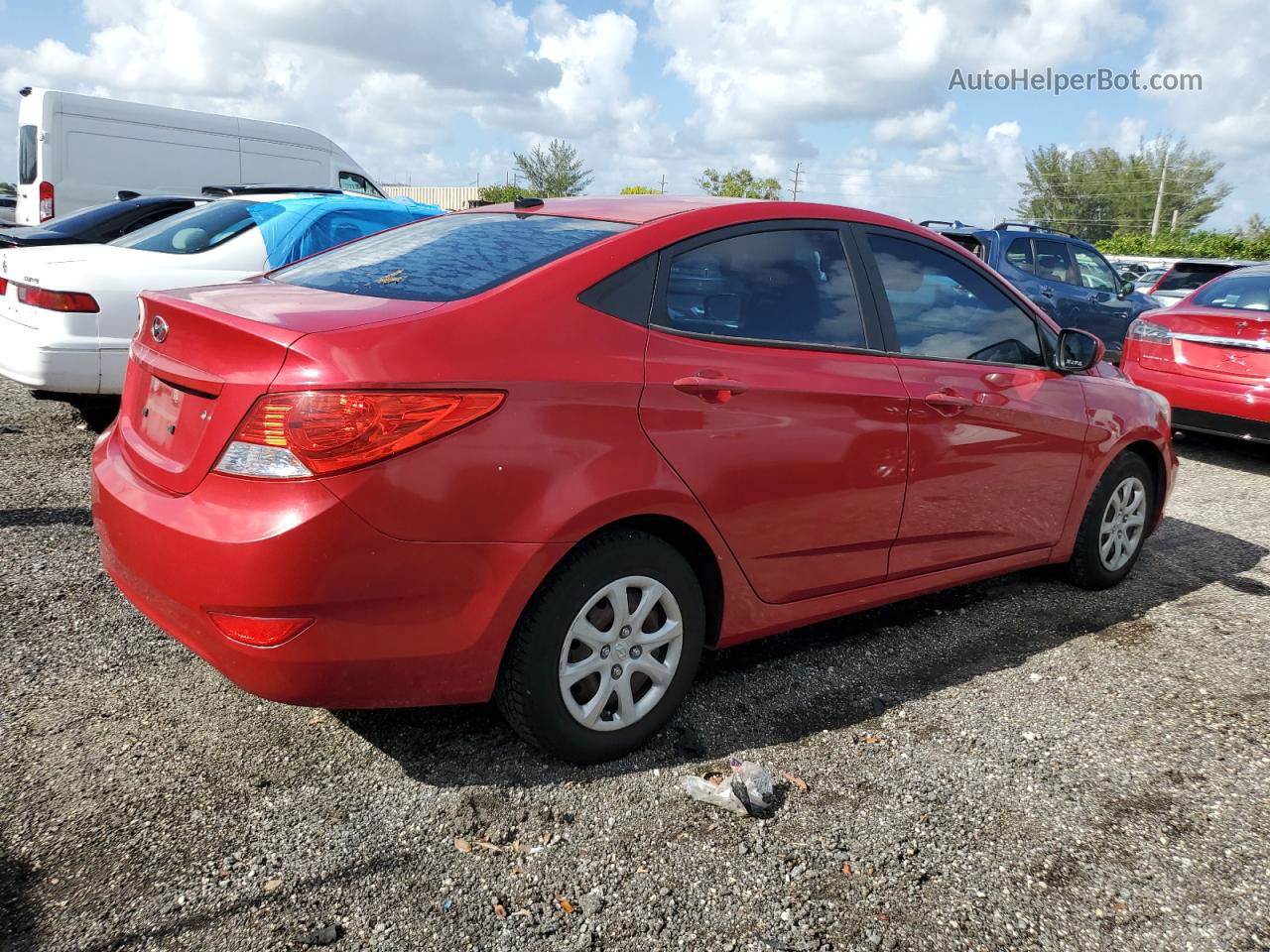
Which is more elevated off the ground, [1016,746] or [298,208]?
[298,208]

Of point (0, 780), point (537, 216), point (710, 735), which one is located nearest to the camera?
point (0, 780)

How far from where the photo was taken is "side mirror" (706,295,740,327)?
10.2 feet

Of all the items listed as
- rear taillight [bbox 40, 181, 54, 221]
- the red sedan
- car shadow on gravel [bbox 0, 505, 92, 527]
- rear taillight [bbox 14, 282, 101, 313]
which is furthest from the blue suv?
rear taillight [bbox 40, 181, 54, 221]

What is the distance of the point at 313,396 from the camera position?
238 cm

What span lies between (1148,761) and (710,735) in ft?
4.61

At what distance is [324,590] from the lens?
7.89ft

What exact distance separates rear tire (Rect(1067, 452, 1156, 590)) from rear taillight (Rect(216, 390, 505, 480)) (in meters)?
3.40

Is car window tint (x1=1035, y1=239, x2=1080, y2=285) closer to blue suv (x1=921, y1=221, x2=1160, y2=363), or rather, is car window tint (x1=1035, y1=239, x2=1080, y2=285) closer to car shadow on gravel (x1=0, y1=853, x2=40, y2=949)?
blue suv (x1=921, y1=221, x2=1160, y2=363)

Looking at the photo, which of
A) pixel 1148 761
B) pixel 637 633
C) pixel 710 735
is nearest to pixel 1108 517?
pixel 1148 761

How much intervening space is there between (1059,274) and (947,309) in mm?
8832

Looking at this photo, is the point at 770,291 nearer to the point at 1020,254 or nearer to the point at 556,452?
the point at 556,452

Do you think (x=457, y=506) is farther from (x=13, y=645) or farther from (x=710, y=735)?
(x=13, y=645)

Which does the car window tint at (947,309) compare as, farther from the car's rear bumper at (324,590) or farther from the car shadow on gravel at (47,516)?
the car shadow on gravel at (47,516)

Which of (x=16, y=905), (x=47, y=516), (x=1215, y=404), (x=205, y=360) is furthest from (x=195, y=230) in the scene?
(x=1215, y=404)
